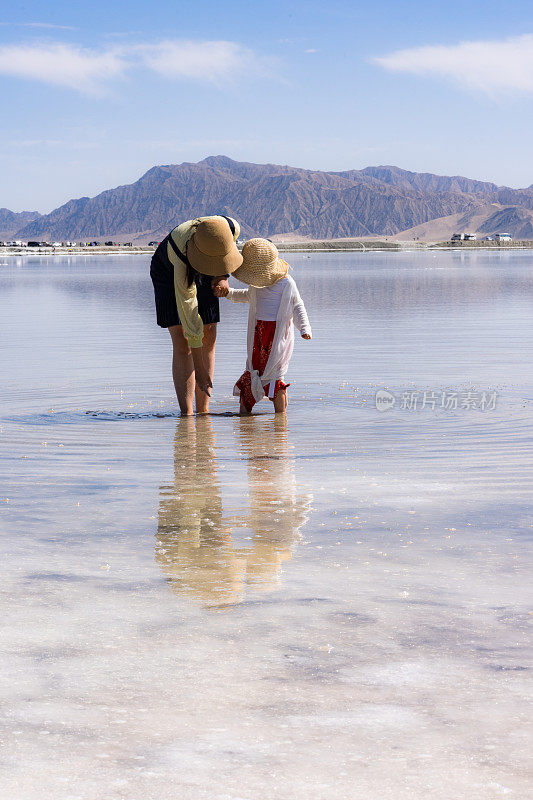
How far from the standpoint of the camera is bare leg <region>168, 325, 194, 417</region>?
8461 millimetres

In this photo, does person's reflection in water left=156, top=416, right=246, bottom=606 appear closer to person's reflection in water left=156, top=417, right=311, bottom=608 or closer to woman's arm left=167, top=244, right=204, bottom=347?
person's reflection in water left=156, top=417, right=311, bottom=608

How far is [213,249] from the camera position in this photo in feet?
26.0

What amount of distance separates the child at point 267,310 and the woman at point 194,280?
25cm

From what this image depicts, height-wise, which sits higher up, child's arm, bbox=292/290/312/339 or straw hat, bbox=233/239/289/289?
straw hat, bbox=233/239/289/289

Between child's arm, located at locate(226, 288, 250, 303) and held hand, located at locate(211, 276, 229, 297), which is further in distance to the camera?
child's arm, located at locate(226, 288, 250, 303)

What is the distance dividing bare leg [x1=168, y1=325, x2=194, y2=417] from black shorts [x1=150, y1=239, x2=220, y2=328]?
5.1 inches

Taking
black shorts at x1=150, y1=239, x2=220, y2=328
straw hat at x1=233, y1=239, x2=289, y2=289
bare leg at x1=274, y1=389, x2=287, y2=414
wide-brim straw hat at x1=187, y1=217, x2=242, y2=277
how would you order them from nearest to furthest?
wide-brim straw hat at x1=187, y1=217, x2=242, y2=277 → black shorts at x1=150, y1=239, x2=220, y2=328 → straw hat at x1=233, y1=239, x2=289, y2=289 → bare leg at x1=274, y1=389, x2=287, y2=414

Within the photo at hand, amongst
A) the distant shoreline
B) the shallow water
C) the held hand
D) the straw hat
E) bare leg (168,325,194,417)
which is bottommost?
the shallow water

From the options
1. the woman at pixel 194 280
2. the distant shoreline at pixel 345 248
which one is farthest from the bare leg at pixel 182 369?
the distant shoreline at pixel 345 248

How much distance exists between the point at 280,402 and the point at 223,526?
13.9ft

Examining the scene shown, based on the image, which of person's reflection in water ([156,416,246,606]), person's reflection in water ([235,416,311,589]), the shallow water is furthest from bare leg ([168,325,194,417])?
person's reflection in water ([156,416,246,606])

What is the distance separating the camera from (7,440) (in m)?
7.89

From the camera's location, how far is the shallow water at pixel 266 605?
2.55 meters

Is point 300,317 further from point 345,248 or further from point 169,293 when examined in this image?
point 345,248
